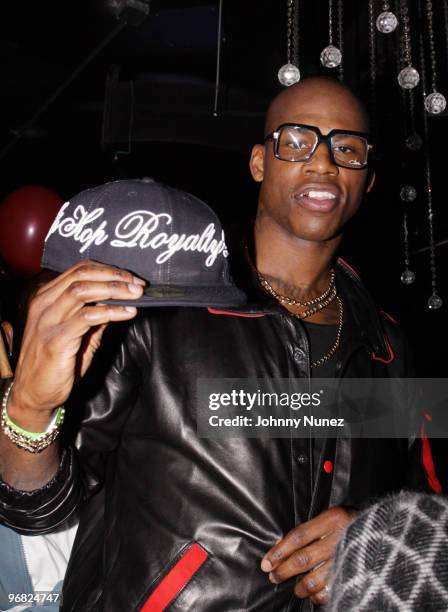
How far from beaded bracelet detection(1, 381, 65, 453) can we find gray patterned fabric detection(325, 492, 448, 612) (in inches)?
25.8

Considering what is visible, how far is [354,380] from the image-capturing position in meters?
1.62

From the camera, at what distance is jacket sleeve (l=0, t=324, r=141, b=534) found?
1.14m

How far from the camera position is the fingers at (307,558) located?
4.00 feet

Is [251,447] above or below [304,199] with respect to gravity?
below

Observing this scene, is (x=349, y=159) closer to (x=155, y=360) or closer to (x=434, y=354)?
(x=155, y=360)

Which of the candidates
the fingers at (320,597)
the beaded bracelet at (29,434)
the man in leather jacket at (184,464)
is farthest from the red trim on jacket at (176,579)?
the beaded bracelet at (29,434)

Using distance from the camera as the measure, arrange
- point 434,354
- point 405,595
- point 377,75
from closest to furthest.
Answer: point 405,595
point 377,75
point 434,354

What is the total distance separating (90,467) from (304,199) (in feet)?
3.28

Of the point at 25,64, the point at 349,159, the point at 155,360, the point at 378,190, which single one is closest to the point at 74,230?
the point at 155,360

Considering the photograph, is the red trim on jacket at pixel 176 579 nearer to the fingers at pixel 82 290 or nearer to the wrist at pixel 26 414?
the wrist at pixel 26 414

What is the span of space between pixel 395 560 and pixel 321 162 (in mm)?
1363

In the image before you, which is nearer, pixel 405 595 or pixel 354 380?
pixel 405 595

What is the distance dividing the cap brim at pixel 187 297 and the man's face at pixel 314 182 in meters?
0.65

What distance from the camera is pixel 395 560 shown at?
0.56 m
